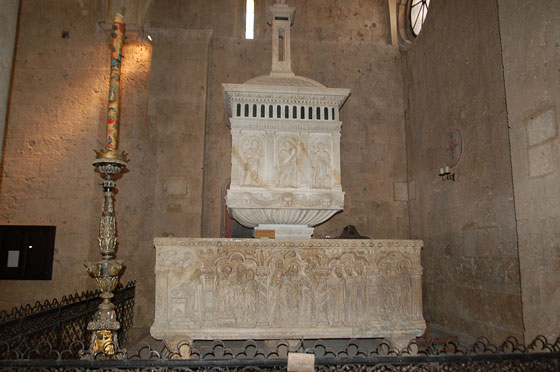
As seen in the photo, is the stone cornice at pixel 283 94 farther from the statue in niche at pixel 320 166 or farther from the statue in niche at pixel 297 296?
the statue in niche at pixel 297 296

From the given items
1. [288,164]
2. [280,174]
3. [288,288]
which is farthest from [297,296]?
[288,164]

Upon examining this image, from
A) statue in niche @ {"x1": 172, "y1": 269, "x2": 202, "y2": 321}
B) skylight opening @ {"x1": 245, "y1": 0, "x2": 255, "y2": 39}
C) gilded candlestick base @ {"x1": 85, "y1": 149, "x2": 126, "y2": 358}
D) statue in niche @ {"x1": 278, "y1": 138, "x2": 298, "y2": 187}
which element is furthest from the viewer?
skylight opening @ {"x1": 245, "y1": 0, "x2": 255, "y2": 39}

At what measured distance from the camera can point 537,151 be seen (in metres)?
2.61

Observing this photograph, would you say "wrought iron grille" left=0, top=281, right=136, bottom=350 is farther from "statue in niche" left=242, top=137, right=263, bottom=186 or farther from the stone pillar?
"statue in niche" left=242, top=137, right=263, bottom=186

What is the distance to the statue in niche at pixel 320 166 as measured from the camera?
4668mm

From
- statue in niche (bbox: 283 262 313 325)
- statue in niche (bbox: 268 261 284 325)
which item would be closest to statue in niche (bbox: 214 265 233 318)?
statue in niche (bbox: 268 261 284 325)

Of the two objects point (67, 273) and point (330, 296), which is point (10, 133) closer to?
point (67, 273)

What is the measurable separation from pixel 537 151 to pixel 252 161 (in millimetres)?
2835

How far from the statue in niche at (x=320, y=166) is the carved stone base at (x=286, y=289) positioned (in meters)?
0.88

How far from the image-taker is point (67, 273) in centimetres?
633

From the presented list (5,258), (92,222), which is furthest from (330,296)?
(5,258)

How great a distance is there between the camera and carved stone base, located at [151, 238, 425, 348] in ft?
12.5

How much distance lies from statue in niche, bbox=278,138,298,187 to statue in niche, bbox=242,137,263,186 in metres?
0.25

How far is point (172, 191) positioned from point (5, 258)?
109 inches
